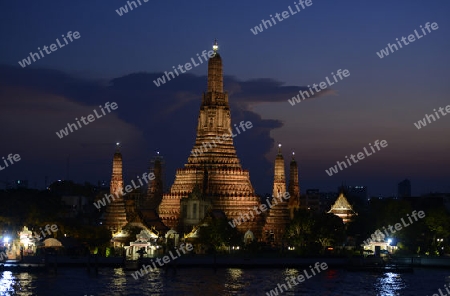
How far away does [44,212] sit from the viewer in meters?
96.8

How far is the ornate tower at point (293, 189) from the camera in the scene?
107 m

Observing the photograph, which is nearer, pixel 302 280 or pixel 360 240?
pixel 302 280

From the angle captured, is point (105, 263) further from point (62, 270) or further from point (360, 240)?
point (360, 240)

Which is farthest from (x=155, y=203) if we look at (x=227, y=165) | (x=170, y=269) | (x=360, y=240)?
(x=170, y=269)

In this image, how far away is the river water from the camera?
6806 centimetres

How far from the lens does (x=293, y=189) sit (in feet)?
360

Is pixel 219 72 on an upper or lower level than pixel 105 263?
upper

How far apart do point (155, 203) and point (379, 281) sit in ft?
167

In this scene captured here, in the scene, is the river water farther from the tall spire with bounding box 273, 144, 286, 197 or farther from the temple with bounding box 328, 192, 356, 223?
the temple with bounding box 328, 192, 356, 223

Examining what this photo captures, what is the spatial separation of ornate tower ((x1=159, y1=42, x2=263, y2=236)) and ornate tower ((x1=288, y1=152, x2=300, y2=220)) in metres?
4.08

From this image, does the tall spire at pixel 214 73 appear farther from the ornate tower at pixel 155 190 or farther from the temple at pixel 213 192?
the ornate tower at pixel 155 190

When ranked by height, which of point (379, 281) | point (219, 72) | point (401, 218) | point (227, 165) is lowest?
point (379, 281)

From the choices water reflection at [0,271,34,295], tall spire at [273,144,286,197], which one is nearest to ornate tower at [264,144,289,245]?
tall spire at [273,144,286,197]

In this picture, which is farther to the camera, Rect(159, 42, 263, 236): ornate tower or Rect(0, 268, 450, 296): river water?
Rect(159, 42, 263, 236): ornate tower
